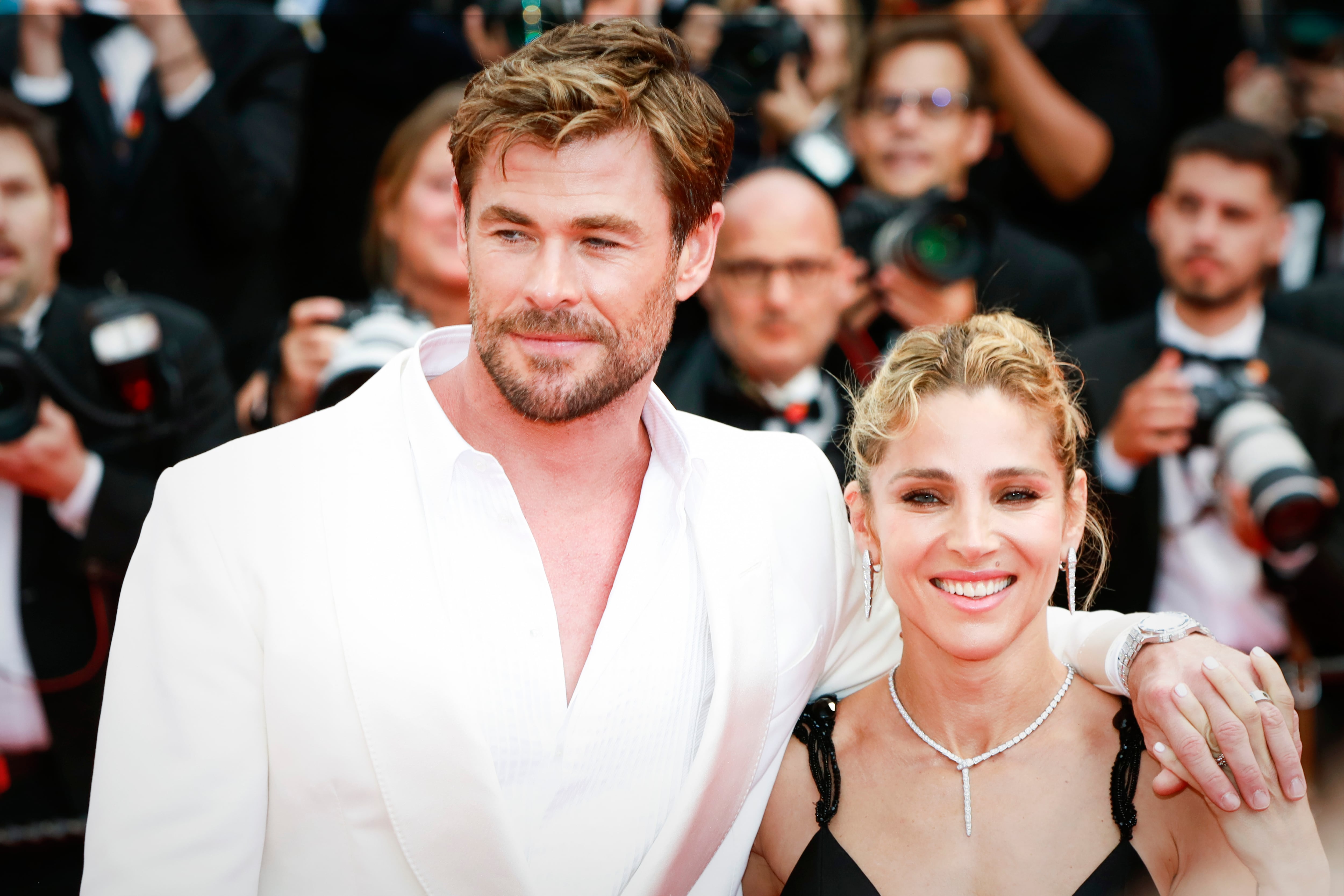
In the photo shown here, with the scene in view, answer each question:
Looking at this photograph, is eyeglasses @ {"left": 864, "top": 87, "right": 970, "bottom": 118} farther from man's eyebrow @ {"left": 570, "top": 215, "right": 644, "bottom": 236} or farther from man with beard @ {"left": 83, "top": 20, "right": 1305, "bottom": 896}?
man's eyebrow @ {"left": 570, "top": 215, "right": 644, "bottom": 236}

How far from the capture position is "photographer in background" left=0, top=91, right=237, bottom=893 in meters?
2.91

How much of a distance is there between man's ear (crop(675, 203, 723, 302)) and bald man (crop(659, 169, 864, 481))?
1389mm

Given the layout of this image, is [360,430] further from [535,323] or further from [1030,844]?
[1030,844]

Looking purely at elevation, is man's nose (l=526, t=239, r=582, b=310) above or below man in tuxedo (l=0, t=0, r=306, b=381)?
above

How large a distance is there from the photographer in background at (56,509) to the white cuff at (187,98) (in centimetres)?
33

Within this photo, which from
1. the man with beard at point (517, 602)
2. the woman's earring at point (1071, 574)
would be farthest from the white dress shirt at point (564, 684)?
the woman's earring at point (1071, 574)

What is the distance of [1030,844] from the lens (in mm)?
1834

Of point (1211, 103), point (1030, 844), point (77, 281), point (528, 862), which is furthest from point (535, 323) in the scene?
point (1211, 103)

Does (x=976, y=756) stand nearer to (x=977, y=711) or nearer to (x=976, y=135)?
(x=977, y=711)

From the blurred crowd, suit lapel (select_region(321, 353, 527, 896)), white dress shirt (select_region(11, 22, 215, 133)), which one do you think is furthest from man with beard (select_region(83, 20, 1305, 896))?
white dress shirt (select_region(11, 22, 215, 133))

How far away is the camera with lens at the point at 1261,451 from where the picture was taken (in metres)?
3.13

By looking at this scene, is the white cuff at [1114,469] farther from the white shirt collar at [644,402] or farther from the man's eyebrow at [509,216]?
the man's eyebrow at [509,216]

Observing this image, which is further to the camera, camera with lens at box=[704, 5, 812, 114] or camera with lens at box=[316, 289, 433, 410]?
camera with lens at box=[704, 5, 812, 114]

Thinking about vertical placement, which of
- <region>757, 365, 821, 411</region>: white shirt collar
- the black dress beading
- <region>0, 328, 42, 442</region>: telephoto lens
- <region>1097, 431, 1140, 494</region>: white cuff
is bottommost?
→ <region>1097, 431, 1140, 494</region>: white cuff
